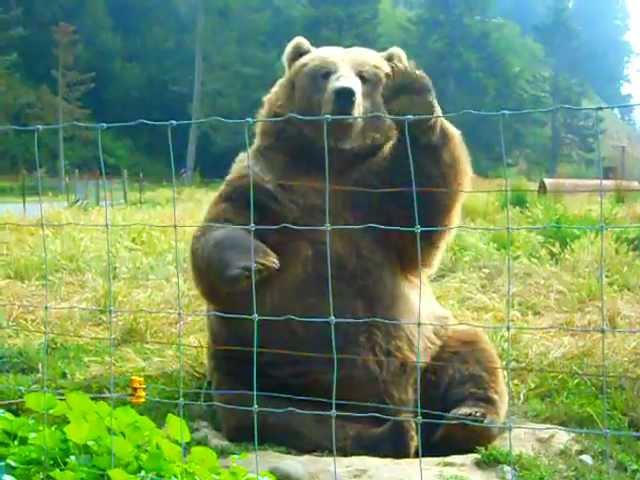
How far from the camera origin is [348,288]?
14.4ft

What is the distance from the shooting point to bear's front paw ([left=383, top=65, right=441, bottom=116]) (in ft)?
14.4

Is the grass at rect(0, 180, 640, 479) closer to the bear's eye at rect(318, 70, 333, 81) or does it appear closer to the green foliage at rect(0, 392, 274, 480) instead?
the green foliage at rect(0, 392, 274, 480)

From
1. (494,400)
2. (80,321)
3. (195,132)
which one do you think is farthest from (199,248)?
(195,132)

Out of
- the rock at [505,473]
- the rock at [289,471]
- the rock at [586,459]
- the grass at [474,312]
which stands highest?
the grass at [474,312]

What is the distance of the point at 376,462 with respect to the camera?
13.1 feet

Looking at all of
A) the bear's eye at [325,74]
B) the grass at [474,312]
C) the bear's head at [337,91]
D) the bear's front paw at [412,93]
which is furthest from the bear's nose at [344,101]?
the grass at [474,312]

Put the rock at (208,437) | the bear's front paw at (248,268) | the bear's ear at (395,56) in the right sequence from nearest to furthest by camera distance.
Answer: the bear's front paw at (248,268) < the rock at (208,437) < the bear's ear at (395,56)

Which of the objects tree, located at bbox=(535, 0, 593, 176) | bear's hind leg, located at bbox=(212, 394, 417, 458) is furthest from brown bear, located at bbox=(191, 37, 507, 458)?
tree, located at bbox=(535, 0, 593, 176)

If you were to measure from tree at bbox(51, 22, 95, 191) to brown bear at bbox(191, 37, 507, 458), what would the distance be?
17423 millimetres

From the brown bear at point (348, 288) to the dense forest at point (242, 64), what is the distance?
10.6 meters

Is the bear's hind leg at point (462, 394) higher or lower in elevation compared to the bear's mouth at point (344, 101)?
lower

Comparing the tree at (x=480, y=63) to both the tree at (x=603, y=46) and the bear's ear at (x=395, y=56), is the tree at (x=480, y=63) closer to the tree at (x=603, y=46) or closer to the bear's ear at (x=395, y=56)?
the tree at (x=603, y=46)

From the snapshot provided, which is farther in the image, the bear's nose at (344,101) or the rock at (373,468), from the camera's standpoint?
the bear's nose at (344,101)

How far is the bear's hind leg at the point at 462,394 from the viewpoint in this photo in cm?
429
